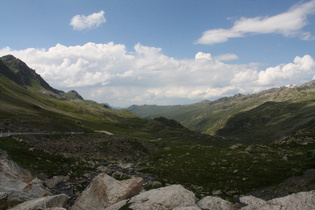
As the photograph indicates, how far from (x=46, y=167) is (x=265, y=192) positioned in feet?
97.7

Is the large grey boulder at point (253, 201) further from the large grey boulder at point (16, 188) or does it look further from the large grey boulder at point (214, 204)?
the large grey boulder at point (16, 188)

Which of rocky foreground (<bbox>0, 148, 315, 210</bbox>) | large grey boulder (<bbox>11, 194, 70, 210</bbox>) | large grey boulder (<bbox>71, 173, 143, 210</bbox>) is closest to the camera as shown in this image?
rocky foreground (<bbox>0, 148, 315, 210</bbox>)

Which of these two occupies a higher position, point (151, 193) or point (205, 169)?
point (151, 193)

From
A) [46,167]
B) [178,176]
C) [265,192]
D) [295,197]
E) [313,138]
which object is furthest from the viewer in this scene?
[313,138]

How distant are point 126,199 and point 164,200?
3974 mm

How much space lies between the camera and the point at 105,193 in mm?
18453

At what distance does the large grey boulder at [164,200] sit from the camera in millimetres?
14012

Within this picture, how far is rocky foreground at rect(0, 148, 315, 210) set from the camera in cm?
1297

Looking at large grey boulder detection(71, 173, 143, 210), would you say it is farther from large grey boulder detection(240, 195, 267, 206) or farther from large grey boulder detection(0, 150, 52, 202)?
large grey boulder detection(240, 195, 267, 206)

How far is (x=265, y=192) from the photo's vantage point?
23.5 meters

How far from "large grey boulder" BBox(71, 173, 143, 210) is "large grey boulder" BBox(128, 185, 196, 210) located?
9.54ft

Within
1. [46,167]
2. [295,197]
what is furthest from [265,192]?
[46,167]

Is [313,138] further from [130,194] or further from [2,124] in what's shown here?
[2,124]

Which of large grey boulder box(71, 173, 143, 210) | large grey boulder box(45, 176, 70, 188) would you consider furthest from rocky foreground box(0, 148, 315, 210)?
large grey boulder box(45, 176, 70, 188)
